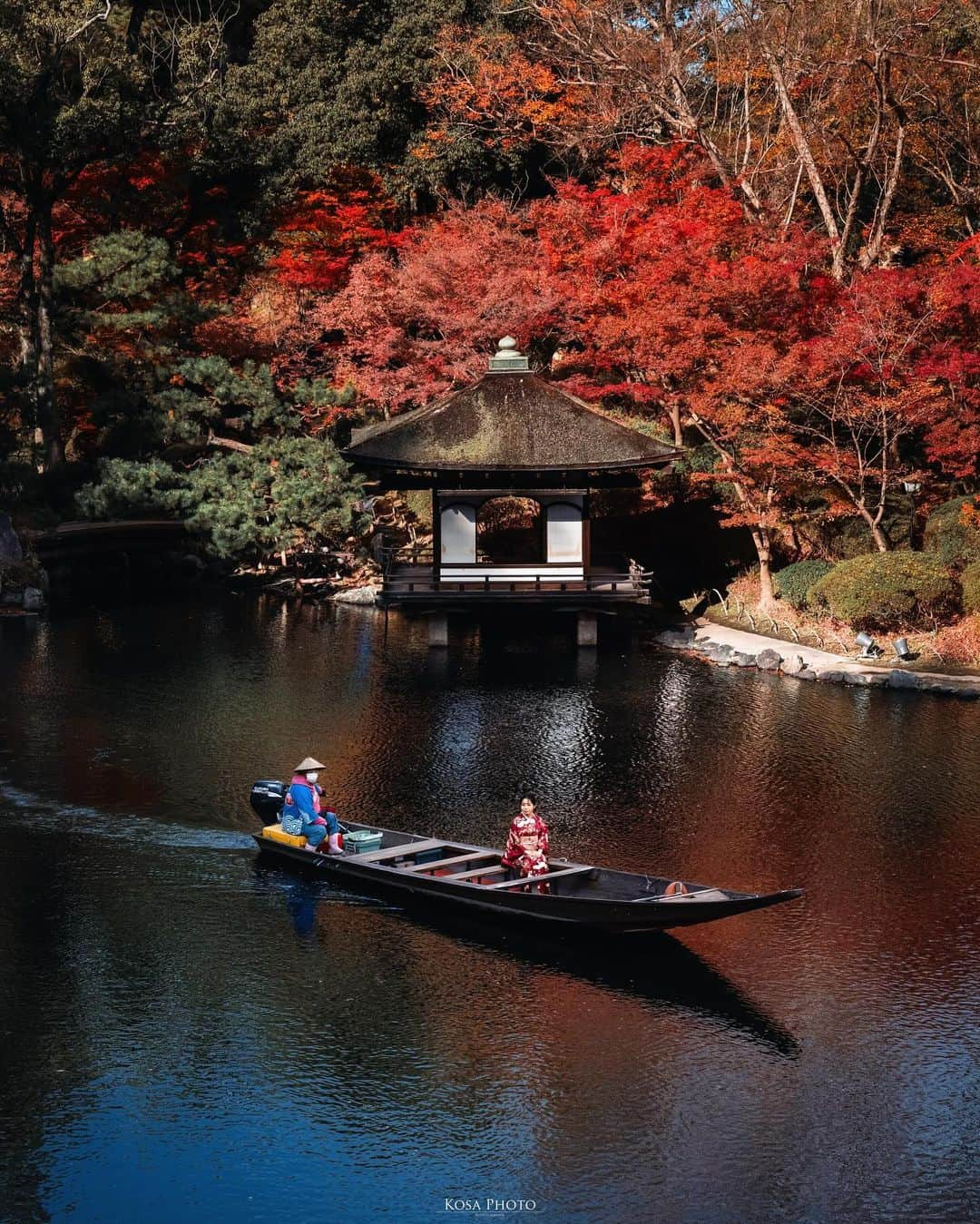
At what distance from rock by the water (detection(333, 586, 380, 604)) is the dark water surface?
13453 millimetres

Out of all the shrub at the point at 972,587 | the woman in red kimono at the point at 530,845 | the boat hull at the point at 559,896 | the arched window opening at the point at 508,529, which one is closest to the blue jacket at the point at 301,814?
the boat hull at the point at 559,896

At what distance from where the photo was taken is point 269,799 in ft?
58.4

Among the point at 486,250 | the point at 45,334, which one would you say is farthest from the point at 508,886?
the point at 45,334

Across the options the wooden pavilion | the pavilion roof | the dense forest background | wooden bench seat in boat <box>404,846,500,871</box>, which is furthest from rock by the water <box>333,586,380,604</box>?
wooden bench seat in boat <box>404,846,500,871</box>

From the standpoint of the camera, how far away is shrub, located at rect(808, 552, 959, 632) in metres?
28.9

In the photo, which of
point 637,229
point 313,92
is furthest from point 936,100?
point 313,92

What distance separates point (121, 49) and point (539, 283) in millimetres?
14491

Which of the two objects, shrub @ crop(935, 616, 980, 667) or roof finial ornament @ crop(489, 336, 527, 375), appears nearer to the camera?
shrub @ crop(935, 616, 980, 667)

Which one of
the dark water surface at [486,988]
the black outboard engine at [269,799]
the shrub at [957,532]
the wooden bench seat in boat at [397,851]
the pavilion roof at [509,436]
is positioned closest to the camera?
the dark water surface at [486,988]

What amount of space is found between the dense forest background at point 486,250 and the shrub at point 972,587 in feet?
0.86

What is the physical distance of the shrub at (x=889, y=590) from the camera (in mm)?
28938

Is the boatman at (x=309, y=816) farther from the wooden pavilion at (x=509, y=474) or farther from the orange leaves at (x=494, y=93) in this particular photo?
the orange leaves at (x=494, y=93)

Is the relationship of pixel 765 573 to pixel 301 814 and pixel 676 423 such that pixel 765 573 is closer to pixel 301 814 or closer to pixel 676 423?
pixel 676 423

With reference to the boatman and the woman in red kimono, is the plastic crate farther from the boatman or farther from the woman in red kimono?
the woman in red kimono
